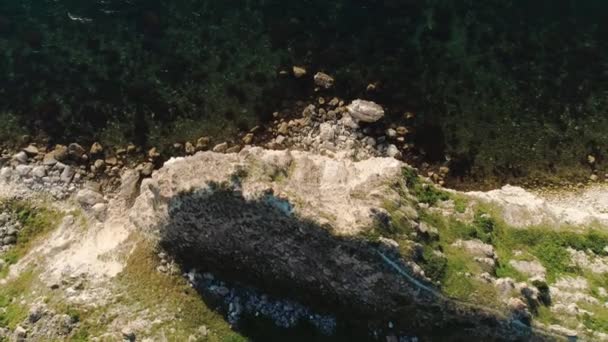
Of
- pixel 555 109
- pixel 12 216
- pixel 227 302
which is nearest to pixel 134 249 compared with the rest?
pixel 227 302

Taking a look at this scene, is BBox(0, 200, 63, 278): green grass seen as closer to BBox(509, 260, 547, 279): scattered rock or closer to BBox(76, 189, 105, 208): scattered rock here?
BBox(76, 189, 105, 208): scattered rock

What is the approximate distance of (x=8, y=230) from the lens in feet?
132

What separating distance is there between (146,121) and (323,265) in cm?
1873

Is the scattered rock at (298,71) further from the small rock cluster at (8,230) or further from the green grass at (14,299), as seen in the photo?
the green grass at (14,299)

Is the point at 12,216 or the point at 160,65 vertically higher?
the point at 160,65

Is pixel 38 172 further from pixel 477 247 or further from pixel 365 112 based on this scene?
pixel 477 247

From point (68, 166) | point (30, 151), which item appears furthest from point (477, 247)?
point (30, 151)

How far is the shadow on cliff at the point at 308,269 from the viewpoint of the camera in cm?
3058

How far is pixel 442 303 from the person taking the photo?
31.2 m

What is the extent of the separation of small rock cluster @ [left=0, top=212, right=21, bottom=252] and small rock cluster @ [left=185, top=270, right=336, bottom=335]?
545 inches

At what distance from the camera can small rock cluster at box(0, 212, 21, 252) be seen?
4009 cm

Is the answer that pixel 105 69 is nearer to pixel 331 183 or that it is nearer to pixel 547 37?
pixel 331 183

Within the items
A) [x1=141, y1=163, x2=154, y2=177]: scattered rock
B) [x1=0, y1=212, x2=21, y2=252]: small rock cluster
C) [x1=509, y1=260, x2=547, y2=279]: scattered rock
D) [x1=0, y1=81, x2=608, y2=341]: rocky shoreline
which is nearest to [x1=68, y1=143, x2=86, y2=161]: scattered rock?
[x1=141, y1=163, x2=154, y2=177]: scattered rock

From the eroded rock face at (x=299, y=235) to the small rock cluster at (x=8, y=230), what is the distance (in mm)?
11536
